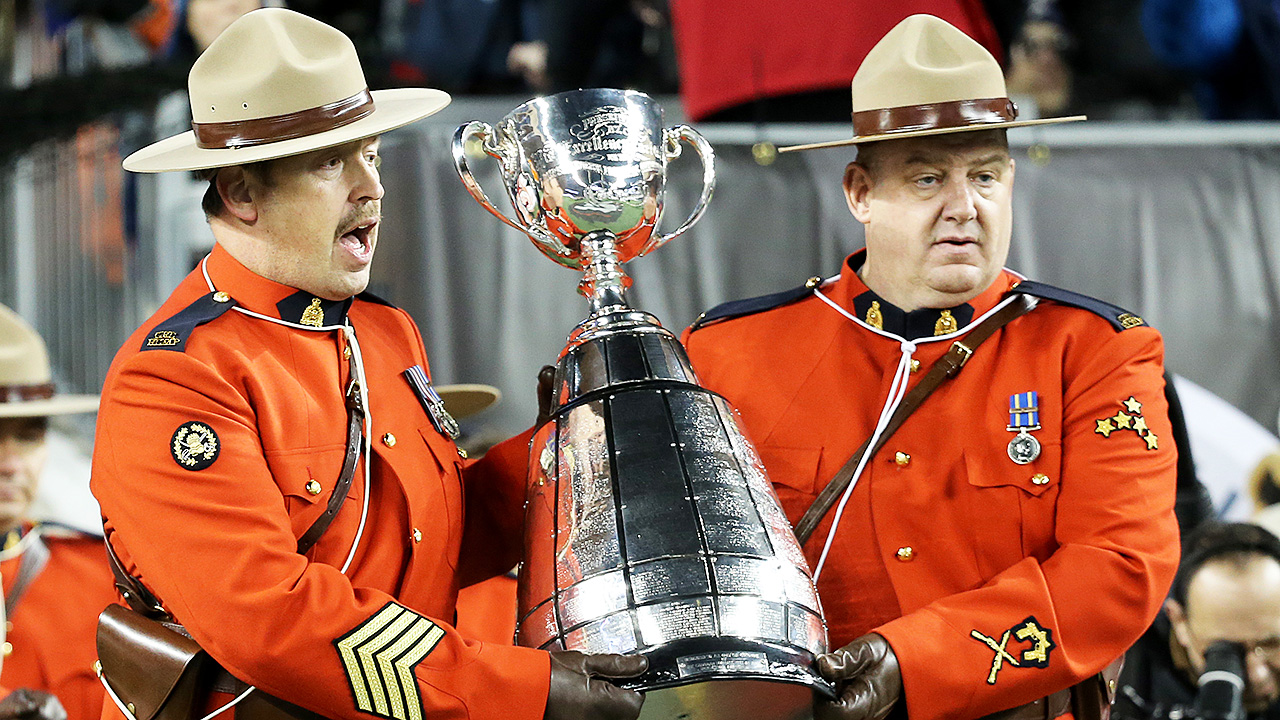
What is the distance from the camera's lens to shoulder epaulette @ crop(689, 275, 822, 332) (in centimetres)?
310

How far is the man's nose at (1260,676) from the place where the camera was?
4047 millimetres

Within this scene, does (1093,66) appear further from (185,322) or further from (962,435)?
(185,322)

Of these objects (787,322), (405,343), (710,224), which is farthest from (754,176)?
(405,343)

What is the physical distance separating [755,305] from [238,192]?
3.45 feet

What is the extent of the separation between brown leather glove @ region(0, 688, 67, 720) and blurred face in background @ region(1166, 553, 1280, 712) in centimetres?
279

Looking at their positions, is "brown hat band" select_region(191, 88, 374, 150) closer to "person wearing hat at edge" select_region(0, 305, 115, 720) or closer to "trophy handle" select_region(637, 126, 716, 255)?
"trophy handle" select_region(637, 126, 716, 255)

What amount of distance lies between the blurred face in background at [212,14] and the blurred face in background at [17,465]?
5.10 feet

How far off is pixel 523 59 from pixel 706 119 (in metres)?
1.27

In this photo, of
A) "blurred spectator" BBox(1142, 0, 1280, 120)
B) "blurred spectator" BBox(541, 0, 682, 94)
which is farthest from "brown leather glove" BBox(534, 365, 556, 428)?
"blurred spectator" BBox(1142, 0, 1280, 120)

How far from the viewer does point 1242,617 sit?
161 inches

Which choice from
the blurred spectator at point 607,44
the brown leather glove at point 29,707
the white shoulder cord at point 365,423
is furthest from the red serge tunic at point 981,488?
the blurred spectator at point 607,44

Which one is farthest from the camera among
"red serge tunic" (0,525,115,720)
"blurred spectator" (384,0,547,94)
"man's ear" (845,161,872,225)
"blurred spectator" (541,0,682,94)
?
"blurred spectator" (384,0,547,94)

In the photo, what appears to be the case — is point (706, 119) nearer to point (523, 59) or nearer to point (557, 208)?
point (523, 59)

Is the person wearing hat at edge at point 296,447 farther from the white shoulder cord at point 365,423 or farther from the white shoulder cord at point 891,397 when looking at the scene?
the white shoulder cord at point 891,397
